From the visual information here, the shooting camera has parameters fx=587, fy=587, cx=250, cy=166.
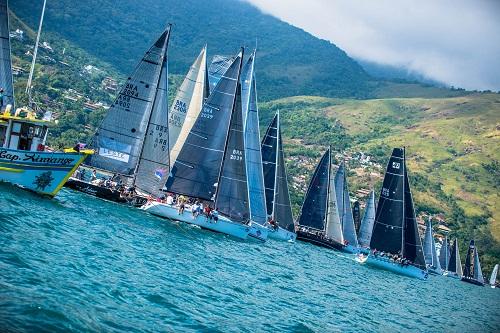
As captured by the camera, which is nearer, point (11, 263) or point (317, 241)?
point (11, 263)

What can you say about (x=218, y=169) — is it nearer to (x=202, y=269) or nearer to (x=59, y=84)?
(x=202, y=269)

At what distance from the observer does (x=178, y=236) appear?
40625 millimetres

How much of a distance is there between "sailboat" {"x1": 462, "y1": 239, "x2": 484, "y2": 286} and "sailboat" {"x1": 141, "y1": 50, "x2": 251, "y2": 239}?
110065mm

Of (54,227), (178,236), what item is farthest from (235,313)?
(178,236)

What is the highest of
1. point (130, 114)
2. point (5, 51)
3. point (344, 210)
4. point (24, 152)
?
point (5, 51)

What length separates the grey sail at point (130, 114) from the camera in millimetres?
48438

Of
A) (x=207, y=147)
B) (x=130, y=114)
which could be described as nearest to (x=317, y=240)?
(x=207, y=147)

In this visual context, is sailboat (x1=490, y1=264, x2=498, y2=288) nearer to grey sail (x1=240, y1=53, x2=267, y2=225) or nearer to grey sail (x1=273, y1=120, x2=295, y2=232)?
grey sail (x1=273, y1=120, x2=295, y2=232)

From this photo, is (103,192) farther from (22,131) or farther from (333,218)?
(333,218)

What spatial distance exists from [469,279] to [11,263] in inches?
5505

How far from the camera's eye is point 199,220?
47.8 m

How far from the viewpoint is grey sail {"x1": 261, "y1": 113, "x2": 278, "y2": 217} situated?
243 feet

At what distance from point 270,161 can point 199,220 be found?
28214mm

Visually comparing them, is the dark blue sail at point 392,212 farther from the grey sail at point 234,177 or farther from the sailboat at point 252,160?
the grey sail at point 234,177
